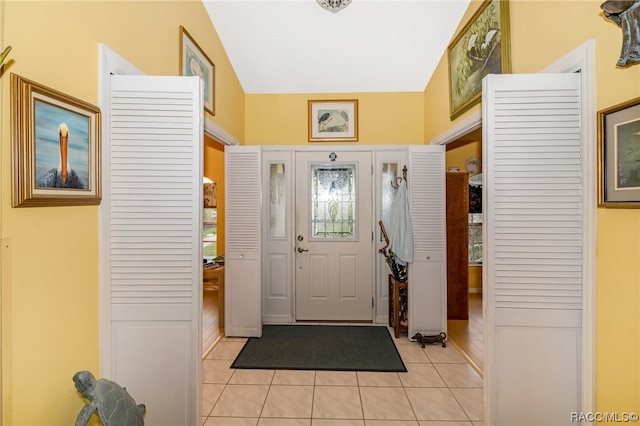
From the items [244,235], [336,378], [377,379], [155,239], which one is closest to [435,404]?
[377,379]

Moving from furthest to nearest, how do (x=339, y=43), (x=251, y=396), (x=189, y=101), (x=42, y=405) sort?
(x=339, y=43) < (x=251, y=396) < (x=189, y=101) < (x=42, y=405)

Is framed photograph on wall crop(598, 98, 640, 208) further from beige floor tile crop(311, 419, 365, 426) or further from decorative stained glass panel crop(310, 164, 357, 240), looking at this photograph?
decorative stained glass panel crop(310, 164, 357, 240)

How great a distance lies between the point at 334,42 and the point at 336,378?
3134 millimetres

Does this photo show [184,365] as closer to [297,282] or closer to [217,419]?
[217,419]

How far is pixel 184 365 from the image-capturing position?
1640mm

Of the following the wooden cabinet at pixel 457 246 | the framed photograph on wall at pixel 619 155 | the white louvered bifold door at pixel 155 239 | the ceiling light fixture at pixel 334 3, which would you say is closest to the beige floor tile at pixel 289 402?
the white louvered bifold door at pixel 155 239

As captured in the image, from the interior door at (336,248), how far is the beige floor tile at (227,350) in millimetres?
Result: 873

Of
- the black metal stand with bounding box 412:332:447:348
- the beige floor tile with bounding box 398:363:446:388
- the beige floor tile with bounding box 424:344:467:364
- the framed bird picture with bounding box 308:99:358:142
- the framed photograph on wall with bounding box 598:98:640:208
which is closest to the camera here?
the framed photograph on wall with bounding box 598:98:640:208

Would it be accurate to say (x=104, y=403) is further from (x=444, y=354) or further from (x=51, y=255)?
(x=444, y=354)

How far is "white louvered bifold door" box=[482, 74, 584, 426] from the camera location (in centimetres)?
154

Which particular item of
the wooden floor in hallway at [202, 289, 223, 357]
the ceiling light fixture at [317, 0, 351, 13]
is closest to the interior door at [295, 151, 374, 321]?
the wooden floor in hallway at [202, 289, 223, 357]

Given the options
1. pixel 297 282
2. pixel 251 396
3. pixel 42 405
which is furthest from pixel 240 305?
pixel 42 405

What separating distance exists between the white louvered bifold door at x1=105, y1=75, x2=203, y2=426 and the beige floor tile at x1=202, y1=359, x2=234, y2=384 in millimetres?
910

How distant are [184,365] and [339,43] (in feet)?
10.1
